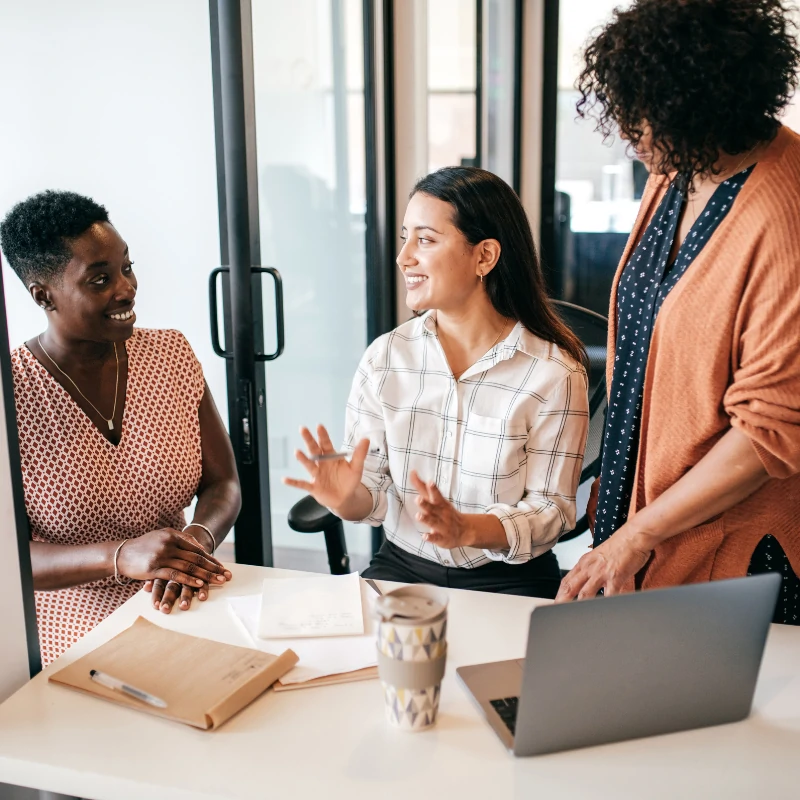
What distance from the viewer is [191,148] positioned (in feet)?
7.23

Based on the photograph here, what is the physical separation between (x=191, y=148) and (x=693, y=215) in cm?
130

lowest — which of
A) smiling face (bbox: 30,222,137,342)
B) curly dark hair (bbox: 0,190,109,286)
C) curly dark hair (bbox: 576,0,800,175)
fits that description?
smiling face (bbox: 30,222,137,342)

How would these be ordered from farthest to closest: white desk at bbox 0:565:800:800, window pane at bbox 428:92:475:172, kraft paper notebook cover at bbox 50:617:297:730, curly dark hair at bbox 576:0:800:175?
window pane at bbox 428:92:475:172 → curly dark hair at bbox 576:0:800:175 → kraft paper notebook cover at bbox 50:617:297:730 → white desk at bbox 0:565:800:800

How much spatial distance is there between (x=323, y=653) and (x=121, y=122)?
150 cm

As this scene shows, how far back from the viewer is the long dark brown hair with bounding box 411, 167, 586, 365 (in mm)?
1738

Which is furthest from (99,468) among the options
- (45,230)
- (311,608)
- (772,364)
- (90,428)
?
(772,364)

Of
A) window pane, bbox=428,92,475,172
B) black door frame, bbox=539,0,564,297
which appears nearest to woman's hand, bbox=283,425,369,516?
window pane, bbox=428,92,475,172

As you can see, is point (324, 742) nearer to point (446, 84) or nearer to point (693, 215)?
point (693, 215)

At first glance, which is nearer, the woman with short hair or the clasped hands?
the clasped hands

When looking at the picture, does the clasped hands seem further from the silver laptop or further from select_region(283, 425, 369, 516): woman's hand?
the silver laptop

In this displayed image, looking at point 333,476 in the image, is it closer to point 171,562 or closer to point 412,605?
point 171,562

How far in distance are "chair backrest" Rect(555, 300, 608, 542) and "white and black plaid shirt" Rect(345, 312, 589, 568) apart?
0.34 m

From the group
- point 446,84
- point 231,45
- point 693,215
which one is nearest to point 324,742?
point 693,215

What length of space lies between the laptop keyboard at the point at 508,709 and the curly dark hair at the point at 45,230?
3.74ft
